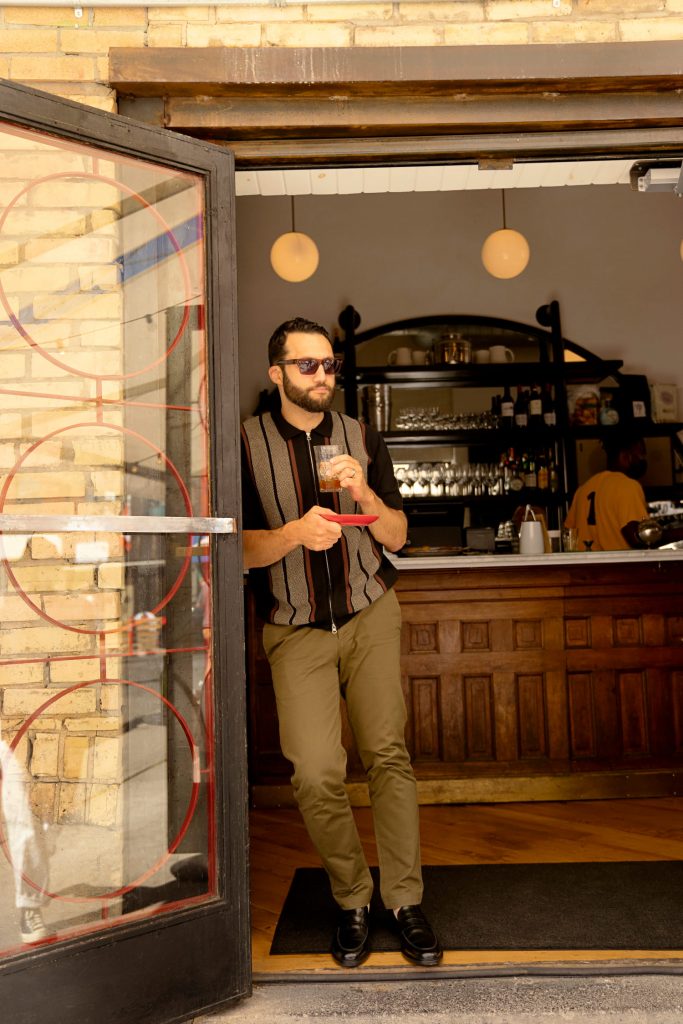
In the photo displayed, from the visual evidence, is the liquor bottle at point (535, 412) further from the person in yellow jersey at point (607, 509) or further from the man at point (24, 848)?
the man at point (24, 848)

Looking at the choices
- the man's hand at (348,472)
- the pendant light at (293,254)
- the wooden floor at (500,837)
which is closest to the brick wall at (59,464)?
the man's hand at (348,472)

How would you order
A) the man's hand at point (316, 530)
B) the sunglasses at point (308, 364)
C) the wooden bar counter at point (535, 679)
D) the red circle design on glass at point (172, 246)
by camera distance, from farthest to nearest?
the wooden bar counter at point (535, 679) → the sunglasses at point (308, 364) → the man's hand at point (316, 530) → the red circle design on glass at point (172, 246)

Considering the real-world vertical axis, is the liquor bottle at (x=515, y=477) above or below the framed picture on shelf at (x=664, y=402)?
below

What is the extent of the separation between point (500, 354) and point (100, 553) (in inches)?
214

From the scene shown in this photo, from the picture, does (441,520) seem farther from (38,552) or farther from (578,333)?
(38,552)

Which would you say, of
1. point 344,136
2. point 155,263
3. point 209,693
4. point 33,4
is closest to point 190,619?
point 209,693

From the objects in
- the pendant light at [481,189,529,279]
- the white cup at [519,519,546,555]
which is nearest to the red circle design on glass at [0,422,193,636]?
the white cup at [519,519,546,555]

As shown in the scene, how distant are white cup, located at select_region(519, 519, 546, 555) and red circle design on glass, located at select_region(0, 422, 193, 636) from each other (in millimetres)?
2388

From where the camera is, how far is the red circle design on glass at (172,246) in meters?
2.21

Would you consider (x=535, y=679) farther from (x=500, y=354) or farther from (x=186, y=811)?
(x=500, y=354)

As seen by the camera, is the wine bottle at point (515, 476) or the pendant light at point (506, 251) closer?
the pendant light at point (506, 251)

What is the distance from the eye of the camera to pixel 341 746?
103 inches

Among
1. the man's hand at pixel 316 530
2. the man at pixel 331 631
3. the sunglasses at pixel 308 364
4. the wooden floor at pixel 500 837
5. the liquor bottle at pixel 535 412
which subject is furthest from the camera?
the liquor bottle at pixel 535 412

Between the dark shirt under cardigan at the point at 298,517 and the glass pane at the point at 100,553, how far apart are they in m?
0.31
